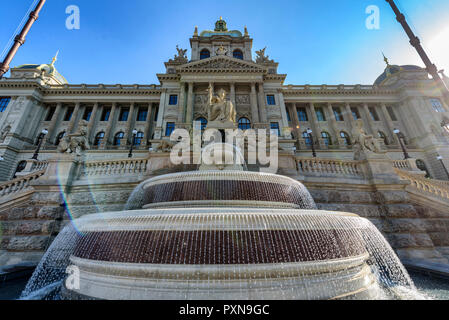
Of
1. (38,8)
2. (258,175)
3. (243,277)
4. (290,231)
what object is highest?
(38,8)

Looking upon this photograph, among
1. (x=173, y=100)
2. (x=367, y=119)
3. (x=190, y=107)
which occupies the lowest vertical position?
(x=190, y=107)

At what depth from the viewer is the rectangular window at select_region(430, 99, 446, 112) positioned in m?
33.0

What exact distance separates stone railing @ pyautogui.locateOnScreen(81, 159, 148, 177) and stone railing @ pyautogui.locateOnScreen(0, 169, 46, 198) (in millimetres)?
1703

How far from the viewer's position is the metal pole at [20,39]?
769 centimetres

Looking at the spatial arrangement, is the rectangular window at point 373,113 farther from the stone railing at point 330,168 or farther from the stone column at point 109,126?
the stone column at point 109,126

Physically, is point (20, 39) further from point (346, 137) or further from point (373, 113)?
point (373, 113)

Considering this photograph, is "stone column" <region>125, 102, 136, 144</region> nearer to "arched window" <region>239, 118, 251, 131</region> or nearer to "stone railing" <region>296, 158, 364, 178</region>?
"arched window" <region>239, 118, 251, 131</region>

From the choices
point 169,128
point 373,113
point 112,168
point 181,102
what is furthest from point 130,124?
point 373,113

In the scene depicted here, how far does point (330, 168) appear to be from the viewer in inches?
323

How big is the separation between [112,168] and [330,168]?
9.20 metres

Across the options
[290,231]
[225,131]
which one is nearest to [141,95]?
[225,131]

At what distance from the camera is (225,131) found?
9492 mm
